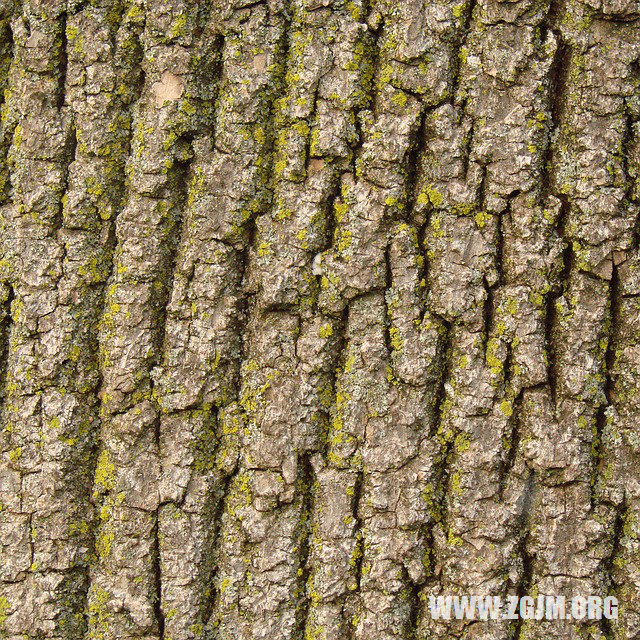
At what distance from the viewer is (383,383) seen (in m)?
1.73

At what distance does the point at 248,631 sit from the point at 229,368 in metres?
0.70

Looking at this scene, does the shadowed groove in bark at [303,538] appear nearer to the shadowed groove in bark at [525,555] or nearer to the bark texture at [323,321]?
the bark texture at [323,321]

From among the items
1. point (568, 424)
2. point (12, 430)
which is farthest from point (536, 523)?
point (12, 430)

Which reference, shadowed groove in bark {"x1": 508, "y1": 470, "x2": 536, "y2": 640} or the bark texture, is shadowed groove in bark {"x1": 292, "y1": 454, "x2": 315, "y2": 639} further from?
shadowed groove in bark {"x1": 508, "y1": 470, "x2": 536, "y2": 640}

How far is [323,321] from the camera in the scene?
1.75 metres

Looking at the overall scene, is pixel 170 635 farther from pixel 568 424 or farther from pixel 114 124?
pixel 114 124

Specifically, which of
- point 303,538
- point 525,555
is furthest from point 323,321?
point 525,555

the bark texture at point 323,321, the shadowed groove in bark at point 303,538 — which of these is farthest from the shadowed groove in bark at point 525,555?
the shadowed groove in bark at point 303,538

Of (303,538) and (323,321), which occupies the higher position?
(323,321)

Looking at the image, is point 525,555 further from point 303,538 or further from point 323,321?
point 323,321

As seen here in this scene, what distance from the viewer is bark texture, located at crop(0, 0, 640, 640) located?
168 cm

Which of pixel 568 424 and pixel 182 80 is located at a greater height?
pixel 182 80

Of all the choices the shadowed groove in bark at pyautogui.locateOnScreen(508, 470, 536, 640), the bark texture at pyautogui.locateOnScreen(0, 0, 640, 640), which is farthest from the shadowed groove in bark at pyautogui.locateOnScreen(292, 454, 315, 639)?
the shadowed groove in bark at pyautogui.locateOnScreen(508, 470, 536, 640)

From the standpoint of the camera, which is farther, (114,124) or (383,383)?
(114,124)
